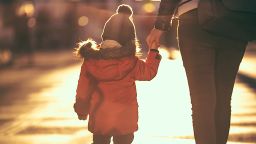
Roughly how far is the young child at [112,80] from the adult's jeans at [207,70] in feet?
1.38

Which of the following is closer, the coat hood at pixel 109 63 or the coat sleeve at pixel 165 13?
the coat sleeve at pixel 165 13

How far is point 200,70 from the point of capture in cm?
475

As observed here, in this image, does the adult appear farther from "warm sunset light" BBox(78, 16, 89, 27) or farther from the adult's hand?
"warm sunset light" BBox(78, 16, 89, 27)

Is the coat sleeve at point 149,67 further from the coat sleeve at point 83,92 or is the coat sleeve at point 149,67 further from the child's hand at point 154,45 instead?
the coat sleeve at point 83,92

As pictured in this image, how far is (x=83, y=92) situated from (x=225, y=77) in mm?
989

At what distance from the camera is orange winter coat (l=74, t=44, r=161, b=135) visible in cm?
516

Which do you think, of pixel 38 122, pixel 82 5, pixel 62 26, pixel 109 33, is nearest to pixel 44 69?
pixel 38 122

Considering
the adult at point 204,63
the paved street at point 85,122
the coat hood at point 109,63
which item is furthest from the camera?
the paved street at point 85,122

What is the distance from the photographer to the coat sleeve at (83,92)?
203 inches

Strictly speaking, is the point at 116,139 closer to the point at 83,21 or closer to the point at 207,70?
the point at 207,70

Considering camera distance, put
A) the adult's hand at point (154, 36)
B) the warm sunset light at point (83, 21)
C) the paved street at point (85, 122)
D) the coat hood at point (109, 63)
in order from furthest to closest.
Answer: the warm sunset light at point (83, 21), the paved street at point (85, 122), the coat hood at point (109, 63), the adult's hand at point (154, 36)

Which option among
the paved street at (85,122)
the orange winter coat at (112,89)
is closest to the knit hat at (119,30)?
the orange winter coat at (112,89)

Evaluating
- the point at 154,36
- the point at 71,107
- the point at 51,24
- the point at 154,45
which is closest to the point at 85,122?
the point at 71,107

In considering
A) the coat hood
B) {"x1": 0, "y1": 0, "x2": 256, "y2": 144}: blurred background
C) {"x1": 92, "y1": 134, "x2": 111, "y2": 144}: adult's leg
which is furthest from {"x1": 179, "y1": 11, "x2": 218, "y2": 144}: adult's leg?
{"x1": 0, "y1": 0, "x2": 256, "y2": 144}: blurred background
